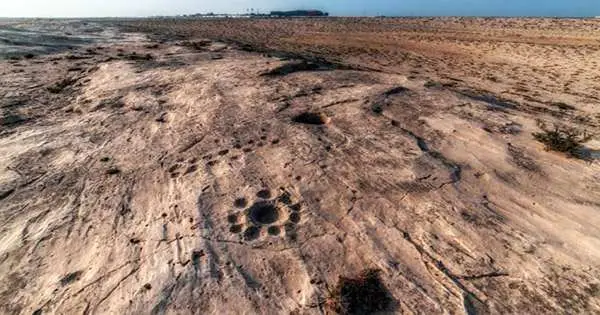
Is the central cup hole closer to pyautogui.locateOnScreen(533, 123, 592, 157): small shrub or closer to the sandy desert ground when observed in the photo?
the sandy desert ground

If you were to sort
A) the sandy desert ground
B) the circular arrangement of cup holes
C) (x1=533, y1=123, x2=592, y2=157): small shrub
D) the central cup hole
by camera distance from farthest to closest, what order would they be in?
1. (x1=533, y1=123, x2=592, y2=157): small shrub
2. the central cup hole
3. the circular arrangement of cup holes
4. the sandy desert ground

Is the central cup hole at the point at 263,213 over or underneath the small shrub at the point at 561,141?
underneath

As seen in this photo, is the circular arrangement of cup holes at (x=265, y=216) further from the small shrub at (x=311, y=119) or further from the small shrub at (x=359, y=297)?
the small shrub at (x=311, y=119)

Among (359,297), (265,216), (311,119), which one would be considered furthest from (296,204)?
(311,119)

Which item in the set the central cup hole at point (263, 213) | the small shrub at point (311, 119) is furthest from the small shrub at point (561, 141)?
the central cup hole at point (263, 213)

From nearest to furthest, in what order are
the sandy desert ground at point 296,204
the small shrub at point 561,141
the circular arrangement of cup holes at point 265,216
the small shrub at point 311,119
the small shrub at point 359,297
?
the small shrub at point 359,297 → the sandy desert ground at point 296,204 → the circular arrangement of cup holes at point 265,216 → the small shrub at point 561,141 → the small shrub at point 311,119

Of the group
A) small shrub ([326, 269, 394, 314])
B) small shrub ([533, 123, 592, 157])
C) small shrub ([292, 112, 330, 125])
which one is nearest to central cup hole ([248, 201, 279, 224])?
small shrub ([326, 269, 394, 314])

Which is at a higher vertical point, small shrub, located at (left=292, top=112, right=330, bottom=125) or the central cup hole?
small shrub, located at (left=292, top=112, right=330, bottom=125)

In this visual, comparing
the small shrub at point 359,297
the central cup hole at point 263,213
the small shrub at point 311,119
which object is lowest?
the small shrub at point 359,297
